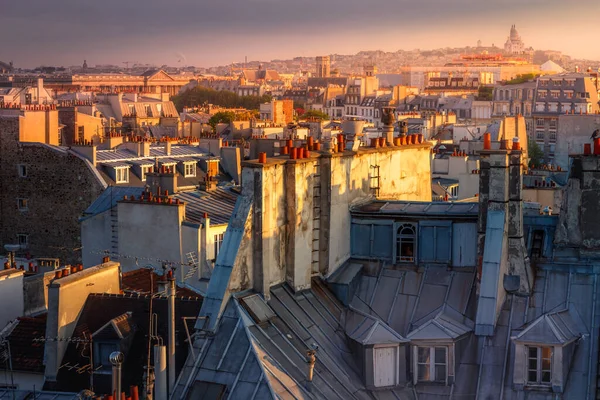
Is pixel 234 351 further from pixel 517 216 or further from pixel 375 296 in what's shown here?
pixel 517 216

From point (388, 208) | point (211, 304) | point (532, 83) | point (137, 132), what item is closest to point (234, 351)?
point (211, 304)

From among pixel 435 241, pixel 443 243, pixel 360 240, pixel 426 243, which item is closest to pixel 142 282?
pixel 360 240

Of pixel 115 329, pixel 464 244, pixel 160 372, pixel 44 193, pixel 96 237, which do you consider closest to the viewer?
pixel 160 372

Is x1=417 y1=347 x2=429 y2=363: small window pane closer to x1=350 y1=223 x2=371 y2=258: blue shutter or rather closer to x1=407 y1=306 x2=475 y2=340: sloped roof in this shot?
x1=407 y1=306 x2=475 y2=340: sloped roof

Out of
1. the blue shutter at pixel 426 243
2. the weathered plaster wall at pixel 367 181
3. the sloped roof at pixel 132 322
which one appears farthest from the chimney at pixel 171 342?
the blue shutter at pixel 426 243

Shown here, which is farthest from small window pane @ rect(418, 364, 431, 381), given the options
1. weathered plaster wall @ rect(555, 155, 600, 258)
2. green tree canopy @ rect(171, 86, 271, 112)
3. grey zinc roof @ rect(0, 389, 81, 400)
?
green tree canopy @ rect(171, 86, 271, 112)

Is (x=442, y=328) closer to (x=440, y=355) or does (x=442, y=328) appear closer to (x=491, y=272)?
(x=440, y=355)

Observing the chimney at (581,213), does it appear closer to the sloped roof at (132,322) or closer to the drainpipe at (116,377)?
the sloped roof at (132,322)
